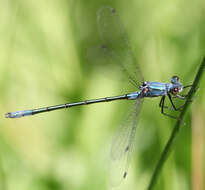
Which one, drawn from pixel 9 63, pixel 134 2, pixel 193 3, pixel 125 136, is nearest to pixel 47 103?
pixel 9 63

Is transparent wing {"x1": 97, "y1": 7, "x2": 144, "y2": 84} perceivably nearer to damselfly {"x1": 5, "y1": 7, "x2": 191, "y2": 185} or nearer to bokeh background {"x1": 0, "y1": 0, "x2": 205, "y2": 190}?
damselfly {"x1": 5, "y1": 7, "x2": 191, "y2": 185}

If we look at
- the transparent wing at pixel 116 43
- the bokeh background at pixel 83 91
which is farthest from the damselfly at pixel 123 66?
the bokeh background at pixel 83 91

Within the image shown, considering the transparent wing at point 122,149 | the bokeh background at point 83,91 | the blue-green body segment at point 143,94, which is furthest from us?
the blue-green body segment at point 143,94

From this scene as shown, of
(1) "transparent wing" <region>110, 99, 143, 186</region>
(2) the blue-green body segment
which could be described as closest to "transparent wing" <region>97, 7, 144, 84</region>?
(2) the blue-green body segment

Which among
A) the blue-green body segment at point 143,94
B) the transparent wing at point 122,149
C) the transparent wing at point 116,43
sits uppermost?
the transparent wing at point 116,43

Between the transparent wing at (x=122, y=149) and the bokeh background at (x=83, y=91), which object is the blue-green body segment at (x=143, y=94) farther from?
the transparent wing at (x=122, y=149)

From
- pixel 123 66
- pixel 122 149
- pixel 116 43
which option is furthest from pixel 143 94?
pixel 122 149

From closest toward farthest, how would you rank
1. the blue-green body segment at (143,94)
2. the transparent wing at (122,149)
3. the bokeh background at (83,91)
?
the transparent wing at (122,149) < the bokeh background at (83,91) < the blue-green body segment at (143,94)

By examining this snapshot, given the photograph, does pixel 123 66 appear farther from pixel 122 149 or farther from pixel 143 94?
pixel 122 149
